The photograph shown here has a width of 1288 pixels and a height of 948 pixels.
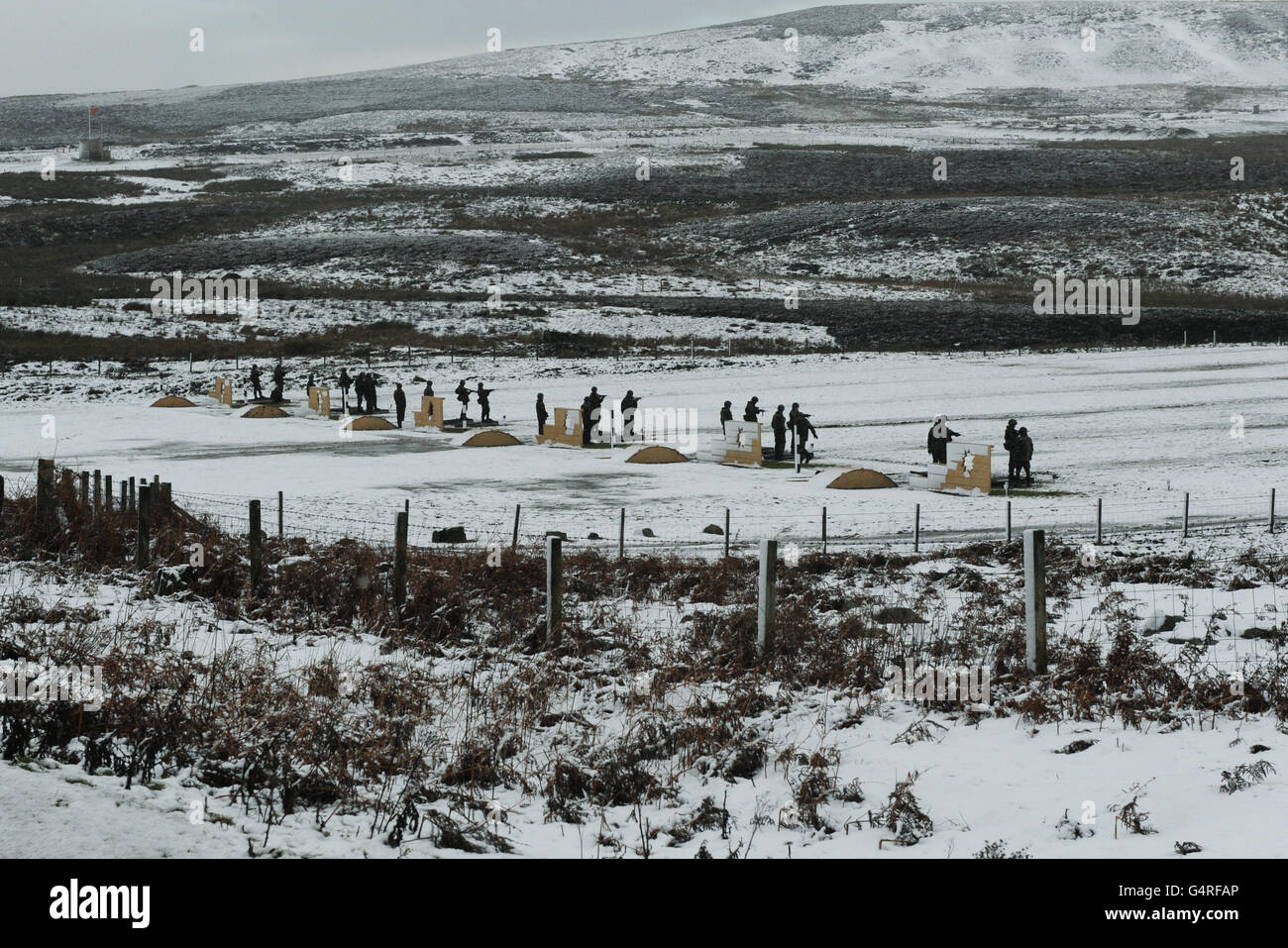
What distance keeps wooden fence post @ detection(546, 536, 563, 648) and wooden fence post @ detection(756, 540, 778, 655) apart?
1841mm

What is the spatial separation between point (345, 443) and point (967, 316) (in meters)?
37.2

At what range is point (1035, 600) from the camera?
10.3 metres

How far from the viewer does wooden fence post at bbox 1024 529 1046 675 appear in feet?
33.6

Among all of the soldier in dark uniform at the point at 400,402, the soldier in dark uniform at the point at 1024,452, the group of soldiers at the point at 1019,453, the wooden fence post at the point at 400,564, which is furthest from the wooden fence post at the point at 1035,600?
the soldier in dark uniform at the point at 400,402

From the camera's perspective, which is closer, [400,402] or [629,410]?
[629,410]

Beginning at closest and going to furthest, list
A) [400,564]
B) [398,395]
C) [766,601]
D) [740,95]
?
[766,601] → [400,564] → [398,395] → [740,95]

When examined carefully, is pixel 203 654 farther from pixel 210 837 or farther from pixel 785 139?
pixel 785 139

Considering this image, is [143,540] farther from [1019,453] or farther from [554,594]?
[1019,453]

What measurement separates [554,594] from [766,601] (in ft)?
6.44

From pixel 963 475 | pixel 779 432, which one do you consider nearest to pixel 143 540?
pixel 963 475

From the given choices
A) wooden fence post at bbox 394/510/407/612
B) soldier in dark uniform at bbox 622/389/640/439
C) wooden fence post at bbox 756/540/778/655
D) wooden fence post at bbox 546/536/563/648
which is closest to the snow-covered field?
soldier in dark uniform at bbox 622/389/640/439

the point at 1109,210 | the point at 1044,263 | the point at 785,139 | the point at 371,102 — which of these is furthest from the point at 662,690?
the point at 371,102
